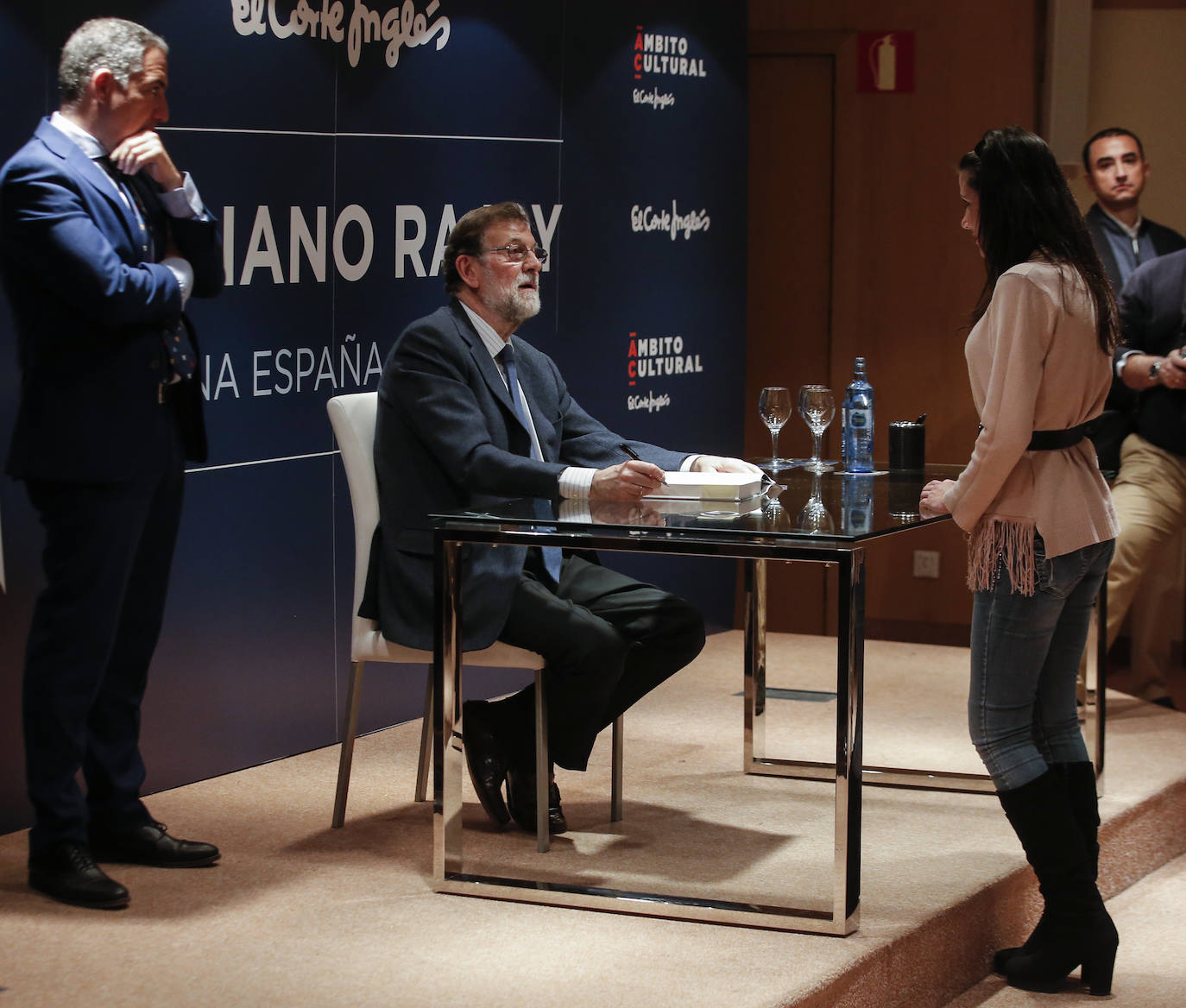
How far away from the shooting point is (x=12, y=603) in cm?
369

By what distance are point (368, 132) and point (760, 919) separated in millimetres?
2427

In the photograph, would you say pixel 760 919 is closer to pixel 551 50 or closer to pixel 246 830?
pixel 246 830

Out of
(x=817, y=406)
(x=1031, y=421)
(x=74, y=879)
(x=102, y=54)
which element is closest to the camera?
(x=1031, y=421)

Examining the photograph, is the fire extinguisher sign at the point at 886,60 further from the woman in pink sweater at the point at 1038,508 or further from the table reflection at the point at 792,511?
the woman in pink sweater at the point at 1038,508

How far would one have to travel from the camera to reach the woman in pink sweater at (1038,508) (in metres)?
2.97

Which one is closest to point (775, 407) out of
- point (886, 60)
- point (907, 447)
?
point (907, 447)

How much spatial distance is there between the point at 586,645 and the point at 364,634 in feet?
1.66

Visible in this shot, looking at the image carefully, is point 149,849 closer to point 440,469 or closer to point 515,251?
point 440,469

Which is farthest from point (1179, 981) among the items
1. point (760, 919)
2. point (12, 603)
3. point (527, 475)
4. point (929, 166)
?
point (929, 166)

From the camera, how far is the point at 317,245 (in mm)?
4383

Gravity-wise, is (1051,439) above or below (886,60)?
below

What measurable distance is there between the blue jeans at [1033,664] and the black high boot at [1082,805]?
25 millimetres

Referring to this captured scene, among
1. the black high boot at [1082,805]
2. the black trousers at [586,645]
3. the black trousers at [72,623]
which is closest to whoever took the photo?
the black trousers at [72,623]

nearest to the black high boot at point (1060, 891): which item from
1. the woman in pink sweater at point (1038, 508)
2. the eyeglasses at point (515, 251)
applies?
the woman in pink sweater at point (1038, 508)
